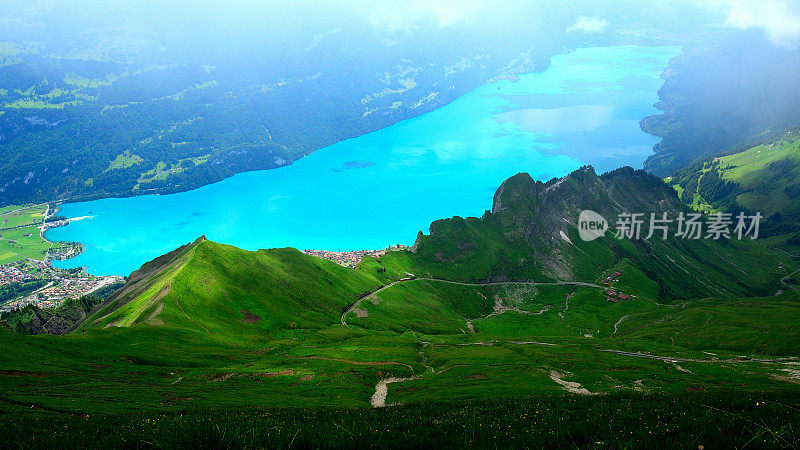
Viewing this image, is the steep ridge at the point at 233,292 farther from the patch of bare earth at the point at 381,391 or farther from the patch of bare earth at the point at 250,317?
the patch of bare earth at the point at 381,391

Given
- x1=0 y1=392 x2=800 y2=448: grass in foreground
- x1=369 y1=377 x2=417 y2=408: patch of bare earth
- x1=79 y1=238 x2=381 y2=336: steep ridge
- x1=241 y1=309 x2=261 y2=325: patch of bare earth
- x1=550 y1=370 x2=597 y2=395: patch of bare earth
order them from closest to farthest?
x1=0 y1=392 x2=800 y2=448: grass in foreground
x1=369 y1=377 x2=417 y2=408: patch of bare earth
x1=550 y1=370 x2=597 y2=395: patch of bare earth
x1=79 y1=238 x2=381 y2=336: steep ridge
x1=241 y1=309 x2=261 y2=325: patch of bare earth

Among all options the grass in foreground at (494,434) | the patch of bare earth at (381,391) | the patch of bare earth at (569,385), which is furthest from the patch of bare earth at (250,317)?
the grass in foreground at (494,434)

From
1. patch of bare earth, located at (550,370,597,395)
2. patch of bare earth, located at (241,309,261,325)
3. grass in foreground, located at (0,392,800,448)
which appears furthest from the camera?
patch of bare earth, located at (241,309,261,325)

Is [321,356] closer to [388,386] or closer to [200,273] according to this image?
[388,386]

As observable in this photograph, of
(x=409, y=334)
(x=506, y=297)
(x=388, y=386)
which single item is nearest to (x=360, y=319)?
(x=409, y=334)

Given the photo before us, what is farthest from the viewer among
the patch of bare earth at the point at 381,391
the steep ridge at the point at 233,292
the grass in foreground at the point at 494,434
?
the steep ridge at the point at 233,292

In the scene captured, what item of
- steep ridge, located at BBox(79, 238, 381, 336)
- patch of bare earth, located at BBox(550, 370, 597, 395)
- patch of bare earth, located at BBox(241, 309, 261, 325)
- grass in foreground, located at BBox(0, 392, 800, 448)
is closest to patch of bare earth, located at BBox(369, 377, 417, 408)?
patch of bare earth, located at BBox(550, 370, 597, 395)

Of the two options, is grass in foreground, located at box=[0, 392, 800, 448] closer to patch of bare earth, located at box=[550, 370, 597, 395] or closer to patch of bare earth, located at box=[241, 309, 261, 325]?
patch of bare earth, located at box=[550, 370, 597, 395]

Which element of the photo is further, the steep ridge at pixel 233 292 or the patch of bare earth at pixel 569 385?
the steep ridge at pixel 233 292

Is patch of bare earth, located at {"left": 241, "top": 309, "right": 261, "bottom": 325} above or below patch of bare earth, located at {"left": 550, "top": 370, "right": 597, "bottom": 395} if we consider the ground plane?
above

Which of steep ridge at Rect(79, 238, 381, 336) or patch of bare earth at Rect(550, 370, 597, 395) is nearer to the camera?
patch of bare earth at Rect(550, 370, 597, 395)

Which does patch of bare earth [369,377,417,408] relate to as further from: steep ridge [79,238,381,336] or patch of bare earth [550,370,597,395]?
steep ridge [79,238,381,336]

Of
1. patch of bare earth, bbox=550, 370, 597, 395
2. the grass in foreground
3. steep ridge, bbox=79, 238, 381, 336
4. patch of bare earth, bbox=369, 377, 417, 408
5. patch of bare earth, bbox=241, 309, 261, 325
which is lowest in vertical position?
patch of bare earth, bbox=550, 370, 597, 395
